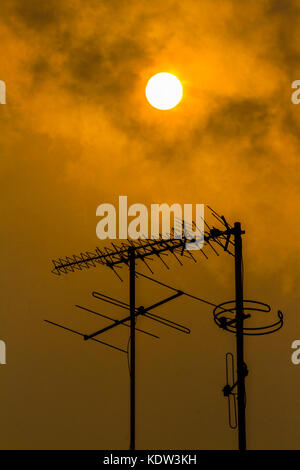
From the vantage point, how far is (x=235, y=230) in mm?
6684

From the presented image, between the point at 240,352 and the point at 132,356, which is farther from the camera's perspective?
the point at 132,356

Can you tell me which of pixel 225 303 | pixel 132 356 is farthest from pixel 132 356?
pixel 225 303

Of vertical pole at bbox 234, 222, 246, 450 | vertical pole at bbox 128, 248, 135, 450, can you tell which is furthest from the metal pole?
vertical pole at bbox 234, 222, 246, 450

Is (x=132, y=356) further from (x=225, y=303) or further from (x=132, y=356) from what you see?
(x=225, y=303)

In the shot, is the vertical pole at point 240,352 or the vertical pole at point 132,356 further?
the vertical pole at point 132,356

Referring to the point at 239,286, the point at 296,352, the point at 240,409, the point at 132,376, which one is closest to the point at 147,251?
the point at 132,376

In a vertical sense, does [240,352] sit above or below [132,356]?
below

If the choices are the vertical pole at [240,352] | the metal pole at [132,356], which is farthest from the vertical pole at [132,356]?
the vertical pole at [240,352]

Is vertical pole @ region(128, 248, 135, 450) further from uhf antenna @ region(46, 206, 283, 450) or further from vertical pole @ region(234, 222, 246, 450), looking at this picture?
vertical pole @ region(234, 222, 246, 450)

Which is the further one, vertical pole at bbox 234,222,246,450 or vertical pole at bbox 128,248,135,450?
vertical pole at bbox 128,248,135,450

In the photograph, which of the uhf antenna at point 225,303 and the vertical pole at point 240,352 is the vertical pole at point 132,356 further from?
the vertical pole at point 240,352
